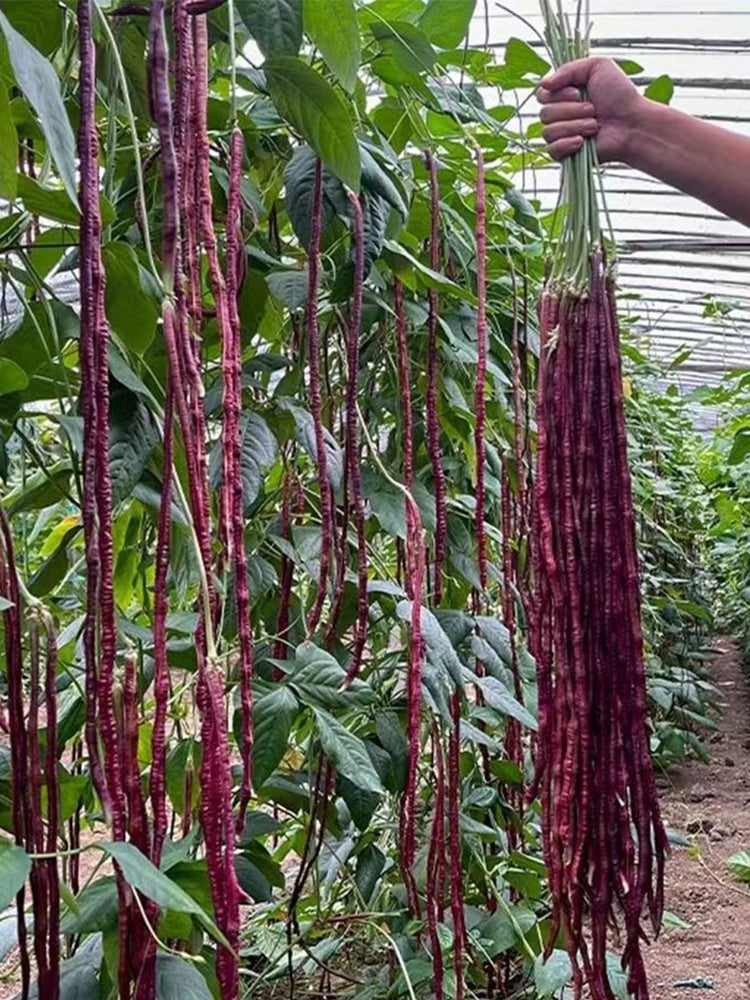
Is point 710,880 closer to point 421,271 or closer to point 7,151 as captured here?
point 421,271

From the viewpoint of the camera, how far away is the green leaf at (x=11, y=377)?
70 cm

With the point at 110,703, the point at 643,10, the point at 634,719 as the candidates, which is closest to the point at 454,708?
the point at 634,719

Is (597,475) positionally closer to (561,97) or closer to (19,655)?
(561,97)

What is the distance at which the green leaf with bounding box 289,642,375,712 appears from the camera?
0.92 metres

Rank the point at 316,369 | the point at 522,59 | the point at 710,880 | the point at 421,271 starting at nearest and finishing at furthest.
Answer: the point at 316,369, the point at 421,271, the point at 522,59, the point at 710,880

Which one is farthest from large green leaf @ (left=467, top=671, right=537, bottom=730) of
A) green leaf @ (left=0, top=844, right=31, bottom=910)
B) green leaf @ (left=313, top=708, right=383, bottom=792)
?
green leaf @ (left=0, top=844, right=31, bottom=910)

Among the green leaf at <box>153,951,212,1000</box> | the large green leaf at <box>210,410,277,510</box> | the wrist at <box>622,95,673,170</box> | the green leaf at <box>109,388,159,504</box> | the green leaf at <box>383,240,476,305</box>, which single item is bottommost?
the green leaf at <box>153,951,212,1000</box>

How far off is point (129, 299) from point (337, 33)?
20cm

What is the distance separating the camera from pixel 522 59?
1257 mm

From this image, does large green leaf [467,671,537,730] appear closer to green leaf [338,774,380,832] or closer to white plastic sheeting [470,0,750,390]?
green leaf [338,774,380,832]

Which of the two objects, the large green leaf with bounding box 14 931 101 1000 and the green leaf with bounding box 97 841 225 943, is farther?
the large green leaf with bounding box 14 931 101 1000

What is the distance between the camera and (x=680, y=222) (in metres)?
5.72

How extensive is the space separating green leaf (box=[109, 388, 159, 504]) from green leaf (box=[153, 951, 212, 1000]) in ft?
0.85

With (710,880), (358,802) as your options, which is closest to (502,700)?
(358,802)
